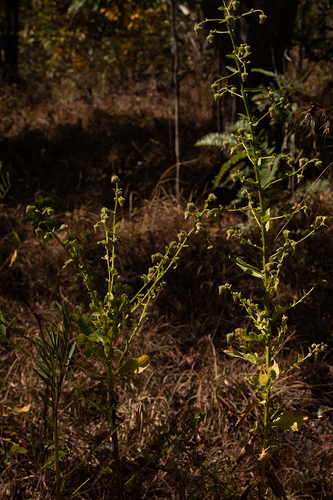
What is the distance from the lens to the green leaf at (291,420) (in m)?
1.31

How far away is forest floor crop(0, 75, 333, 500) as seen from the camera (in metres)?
1.79

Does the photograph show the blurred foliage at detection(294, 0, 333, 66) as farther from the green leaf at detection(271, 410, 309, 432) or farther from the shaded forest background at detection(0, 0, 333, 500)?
the green leaf at detection(271, 410, 309, 432)

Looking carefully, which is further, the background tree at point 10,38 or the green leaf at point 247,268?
the background tree at point 10,38

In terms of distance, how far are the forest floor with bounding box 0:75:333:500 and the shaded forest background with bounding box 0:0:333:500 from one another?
1cm

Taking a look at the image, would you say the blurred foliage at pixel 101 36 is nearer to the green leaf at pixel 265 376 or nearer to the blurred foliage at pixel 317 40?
the blurred foliage at pixel 317 40

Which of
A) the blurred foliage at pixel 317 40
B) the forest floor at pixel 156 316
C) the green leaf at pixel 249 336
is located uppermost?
the blurred foliage at pixel 317 40

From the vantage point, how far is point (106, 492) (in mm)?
1642

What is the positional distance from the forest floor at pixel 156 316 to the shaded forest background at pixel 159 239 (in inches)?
0.5

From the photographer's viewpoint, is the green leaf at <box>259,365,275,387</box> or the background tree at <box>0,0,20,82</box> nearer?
the green leaf at <box>259,365,275,387</box>

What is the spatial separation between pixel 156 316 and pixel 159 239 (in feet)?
2.68

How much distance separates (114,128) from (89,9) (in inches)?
141

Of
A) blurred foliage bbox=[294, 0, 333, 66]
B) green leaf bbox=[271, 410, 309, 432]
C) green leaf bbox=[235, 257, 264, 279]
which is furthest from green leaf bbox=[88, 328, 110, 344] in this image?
blurred foliage bbox=[294, 0, 333, 66]

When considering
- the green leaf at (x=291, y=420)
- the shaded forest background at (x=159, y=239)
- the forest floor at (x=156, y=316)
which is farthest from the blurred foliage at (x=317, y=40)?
the green leaf at (x=291, y=420)

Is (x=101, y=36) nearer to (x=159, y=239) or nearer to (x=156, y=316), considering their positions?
(x=159, y=239)
